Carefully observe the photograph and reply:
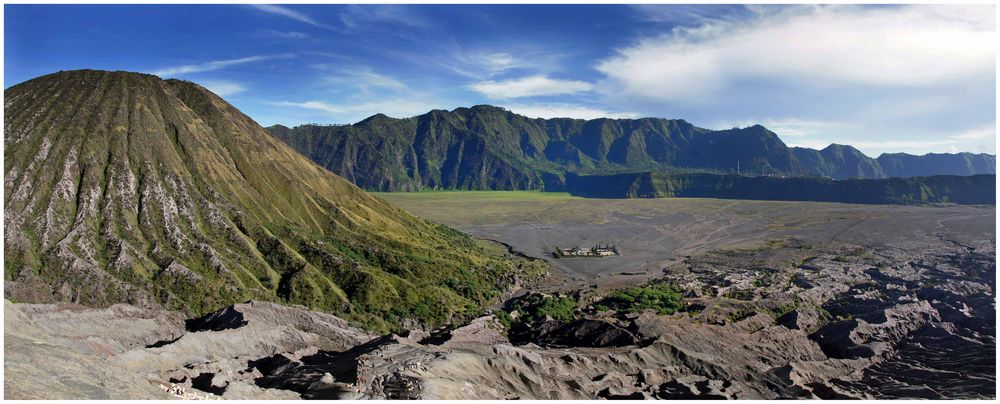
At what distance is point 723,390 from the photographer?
42.1m

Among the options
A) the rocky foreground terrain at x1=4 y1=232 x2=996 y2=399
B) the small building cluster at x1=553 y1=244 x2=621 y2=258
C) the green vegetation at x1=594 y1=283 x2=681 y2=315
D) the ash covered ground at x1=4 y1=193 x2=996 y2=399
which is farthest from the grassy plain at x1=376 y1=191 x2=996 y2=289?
the rocky foreground terrain at x1=4 y1=232 x2=996 y2=399

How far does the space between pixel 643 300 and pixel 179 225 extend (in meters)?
60.3

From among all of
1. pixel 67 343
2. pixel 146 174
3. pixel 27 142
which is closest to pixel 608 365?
pixel 67 343

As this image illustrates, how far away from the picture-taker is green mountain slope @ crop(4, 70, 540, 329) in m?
58.9

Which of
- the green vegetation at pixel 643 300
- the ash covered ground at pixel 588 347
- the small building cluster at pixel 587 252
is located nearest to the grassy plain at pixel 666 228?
the small building cluster at pixel 587 252

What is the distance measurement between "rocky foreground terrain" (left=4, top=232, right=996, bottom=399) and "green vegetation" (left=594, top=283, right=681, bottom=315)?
9.08 feet

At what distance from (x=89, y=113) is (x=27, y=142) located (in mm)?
9918

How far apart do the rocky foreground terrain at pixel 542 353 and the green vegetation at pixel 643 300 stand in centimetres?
277

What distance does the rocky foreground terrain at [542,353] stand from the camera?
35.5m

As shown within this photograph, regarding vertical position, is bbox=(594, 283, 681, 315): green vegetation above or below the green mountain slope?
below

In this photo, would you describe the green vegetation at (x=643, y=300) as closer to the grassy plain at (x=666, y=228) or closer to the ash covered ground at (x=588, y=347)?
the ash covered ground at (x=588, y=347)

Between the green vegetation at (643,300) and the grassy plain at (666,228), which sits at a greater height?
the grassy plain at (666,228)

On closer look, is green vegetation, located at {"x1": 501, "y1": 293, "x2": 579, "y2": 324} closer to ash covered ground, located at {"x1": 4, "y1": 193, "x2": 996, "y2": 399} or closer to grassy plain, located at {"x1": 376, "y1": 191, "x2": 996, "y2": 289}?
ash covered ground, located at {"x1": 4, "y1": 193, "x2": 996, "y2": 399}

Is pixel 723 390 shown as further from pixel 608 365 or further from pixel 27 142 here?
pixel 27 142
